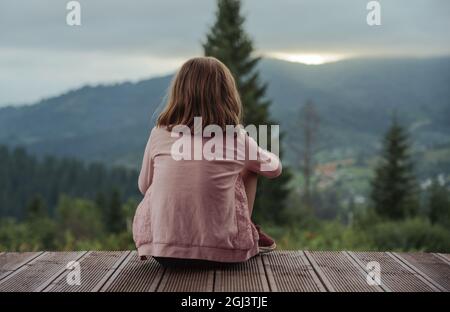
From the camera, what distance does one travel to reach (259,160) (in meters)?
2.87

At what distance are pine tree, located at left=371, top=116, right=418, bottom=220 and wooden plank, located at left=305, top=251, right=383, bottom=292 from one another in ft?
86.5

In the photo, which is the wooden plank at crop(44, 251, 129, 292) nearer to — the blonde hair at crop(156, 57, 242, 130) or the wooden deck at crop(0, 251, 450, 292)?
the wooden deck at crop(0, 251, 450, 292)

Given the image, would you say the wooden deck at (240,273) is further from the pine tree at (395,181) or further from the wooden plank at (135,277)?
the pine tree at (395,181)

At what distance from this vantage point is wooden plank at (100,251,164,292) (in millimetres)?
2568

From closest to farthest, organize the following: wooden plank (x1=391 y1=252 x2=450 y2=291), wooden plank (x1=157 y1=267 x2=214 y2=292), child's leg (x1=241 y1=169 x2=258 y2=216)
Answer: wooden plank (x1=157 y1=267 x2=214 y2=292), wooden plank (x1=391 y1=252 x2=450 y2=291), child's leg (x1=241 y1=169 x2=258 y2=216)

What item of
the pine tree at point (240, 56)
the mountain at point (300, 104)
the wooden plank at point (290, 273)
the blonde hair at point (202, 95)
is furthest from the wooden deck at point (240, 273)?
the mountain at point (300, 104)

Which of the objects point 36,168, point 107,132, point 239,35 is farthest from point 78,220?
point 107,132

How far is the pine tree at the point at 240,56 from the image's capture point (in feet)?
84.4

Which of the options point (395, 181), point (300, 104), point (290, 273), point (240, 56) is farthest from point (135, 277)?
point (300, 104)

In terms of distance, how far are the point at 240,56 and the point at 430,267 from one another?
2398cm

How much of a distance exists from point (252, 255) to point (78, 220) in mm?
50171

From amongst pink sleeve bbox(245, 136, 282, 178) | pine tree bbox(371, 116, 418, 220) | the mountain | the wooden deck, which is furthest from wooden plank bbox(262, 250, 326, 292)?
the mountain

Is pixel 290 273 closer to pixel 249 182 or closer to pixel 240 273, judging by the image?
pixel 240 273
